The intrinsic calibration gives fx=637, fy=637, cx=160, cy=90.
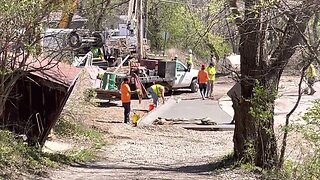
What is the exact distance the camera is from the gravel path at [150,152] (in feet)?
40.8

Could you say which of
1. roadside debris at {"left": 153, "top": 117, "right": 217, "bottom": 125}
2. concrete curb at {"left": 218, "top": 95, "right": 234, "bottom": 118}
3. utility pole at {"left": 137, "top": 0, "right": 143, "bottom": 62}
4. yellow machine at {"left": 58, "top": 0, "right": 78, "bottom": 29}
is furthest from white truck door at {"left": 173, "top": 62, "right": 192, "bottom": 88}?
yellow machine at {"left": 58, "top": 0, "right": 78, "bottom": 29}

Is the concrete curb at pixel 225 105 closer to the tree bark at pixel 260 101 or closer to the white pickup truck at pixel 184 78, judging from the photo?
the white pickup truck at pixel 184 78

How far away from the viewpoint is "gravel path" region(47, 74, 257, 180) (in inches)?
489

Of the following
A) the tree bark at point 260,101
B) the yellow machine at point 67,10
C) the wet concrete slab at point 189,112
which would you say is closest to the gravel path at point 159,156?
the tree bark at point 260,101

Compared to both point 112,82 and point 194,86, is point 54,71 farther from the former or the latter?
point 194,86

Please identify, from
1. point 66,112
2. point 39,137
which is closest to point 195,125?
point 66,112

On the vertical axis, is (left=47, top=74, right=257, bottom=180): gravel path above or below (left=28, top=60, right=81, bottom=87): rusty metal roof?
below

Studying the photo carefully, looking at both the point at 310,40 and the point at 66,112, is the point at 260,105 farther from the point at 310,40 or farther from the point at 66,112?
the point at 66,112

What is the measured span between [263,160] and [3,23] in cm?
608

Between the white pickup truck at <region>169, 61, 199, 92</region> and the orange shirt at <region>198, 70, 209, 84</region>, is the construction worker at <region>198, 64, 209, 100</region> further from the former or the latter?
the white pickup truck at <region>169, 61, 199, 92</region>

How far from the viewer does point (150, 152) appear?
57.8ft

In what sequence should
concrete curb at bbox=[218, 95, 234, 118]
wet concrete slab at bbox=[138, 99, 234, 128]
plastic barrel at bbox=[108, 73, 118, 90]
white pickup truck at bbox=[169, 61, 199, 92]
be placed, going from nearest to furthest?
wet concrete slab at bbox=[138, 99, 234, 128] < concrete curb at bbox=[218, 95, 234, 118] < plastic barrel at bbox=[108, 73, 118, 90] < white pickup truck at bbox=[169, 61, 199, 92]

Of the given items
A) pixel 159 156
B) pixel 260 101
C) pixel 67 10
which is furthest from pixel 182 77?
pixel 67 10

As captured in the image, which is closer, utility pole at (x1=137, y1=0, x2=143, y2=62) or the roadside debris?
the roadside debris
